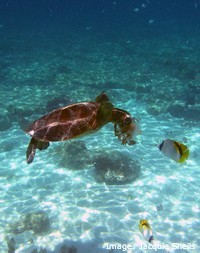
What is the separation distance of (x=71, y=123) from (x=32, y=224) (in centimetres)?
749

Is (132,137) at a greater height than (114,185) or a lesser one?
greater

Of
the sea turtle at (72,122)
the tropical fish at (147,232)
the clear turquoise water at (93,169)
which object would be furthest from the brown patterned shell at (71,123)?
the tropical fish at (147,232)

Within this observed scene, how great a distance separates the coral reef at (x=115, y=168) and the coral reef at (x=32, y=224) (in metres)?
3.04

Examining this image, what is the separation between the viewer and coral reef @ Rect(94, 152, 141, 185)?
11.4m

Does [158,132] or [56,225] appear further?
[158,132]

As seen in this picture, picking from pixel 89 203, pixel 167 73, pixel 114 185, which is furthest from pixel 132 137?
pixel 167 73

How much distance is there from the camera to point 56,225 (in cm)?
932

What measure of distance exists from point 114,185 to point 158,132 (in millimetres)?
5534

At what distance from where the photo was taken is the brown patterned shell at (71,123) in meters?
2.99

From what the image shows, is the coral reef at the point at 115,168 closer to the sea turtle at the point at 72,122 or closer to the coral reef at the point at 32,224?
the coral reef at the point at 32,224

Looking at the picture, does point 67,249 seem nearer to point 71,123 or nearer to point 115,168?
point 115,168

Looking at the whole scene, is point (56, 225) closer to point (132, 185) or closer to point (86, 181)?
point (86, 181)

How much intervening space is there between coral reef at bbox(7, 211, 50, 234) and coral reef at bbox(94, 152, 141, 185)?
3.04 meters

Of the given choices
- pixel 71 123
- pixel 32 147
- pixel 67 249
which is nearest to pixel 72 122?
pixel 71 123
